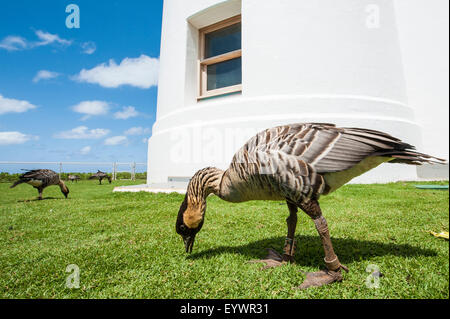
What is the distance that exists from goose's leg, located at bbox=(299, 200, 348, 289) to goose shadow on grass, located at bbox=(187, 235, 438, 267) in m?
0.44

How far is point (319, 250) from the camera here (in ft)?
10.4

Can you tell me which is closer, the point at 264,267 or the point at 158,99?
the point at 264,267

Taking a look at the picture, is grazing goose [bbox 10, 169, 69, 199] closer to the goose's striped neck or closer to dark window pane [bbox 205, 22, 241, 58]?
dark window pane [bbox 205, 22, 241, 58]

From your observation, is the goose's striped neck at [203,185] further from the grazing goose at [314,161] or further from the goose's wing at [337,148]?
the goose's wing at [337,148]

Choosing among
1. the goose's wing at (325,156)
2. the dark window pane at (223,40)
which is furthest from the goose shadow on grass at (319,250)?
the dark window pane at (223,40)

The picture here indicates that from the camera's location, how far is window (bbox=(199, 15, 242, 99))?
34.9 ft

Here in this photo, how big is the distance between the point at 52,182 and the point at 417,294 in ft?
39.2

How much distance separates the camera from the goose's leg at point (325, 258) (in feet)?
7.18

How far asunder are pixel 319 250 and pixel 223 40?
10669mm
